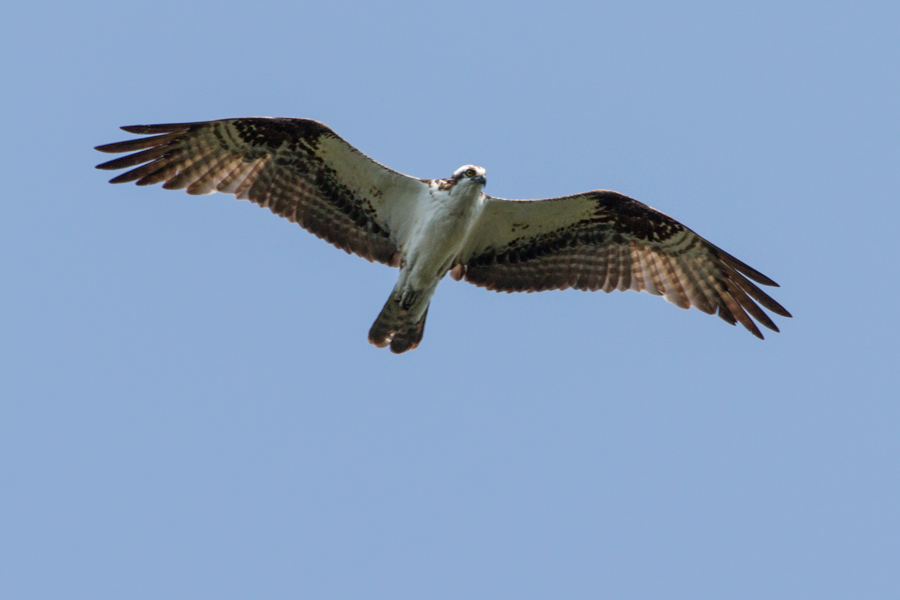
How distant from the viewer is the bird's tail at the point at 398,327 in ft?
38.1

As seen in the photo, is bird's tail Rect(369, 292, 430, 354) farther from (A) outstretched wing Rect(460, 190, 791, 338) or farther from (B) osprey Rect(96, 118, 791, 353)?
(A) outstretched wing Rect(460, 190, 791, 338)

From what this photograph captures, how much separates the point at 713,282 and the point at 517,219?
2.56 metres

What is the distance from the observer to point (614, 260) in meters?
12.2

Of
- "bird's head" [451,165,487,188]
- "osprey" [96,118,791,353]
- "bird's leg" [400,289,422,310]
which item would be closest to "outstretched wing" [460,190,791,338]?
"osprey" [96,118,791,353]

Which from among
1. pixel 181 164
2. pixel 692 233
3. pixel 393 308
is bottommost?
pixel 393 308

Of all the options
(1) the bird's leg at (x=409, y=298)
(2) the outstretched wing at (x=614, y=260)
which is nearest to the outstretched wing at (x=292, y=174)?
(1) the bird's leg at (x=409, y=298)

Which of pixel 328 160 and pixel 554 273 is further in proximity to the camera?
pixel 554 273

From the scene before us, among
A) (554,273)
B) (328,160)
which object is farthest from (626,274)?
(328,160)

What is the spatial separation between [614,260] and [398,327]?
9.09 ft

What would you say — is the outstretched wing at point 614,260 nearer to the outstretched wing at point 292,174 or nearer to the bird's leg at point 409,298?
the bird's leg at point 409,298

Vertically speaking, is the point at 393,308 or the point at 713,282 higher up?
the point at 713,282

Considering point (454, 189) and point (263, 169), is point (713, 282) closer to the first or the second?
point (454, 189)

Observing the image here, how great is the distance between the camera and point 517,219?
38.5 ft

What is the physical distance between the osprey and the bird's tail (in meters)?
0.01
